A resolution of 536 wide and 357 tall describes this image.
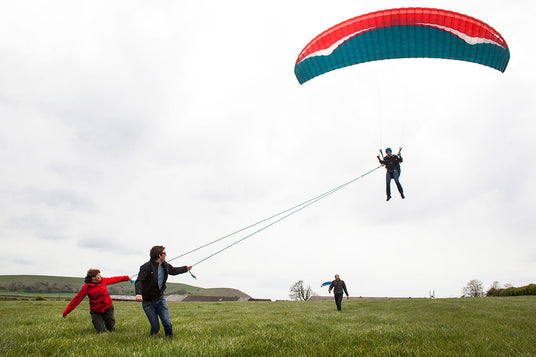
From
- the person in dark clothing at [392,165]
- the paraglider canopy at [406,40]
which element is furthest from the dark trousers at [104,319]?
the paraglider canopy at [406,40]

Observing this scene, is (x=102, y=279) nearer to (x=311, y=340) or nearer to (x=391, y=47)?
(x=311, y=340)

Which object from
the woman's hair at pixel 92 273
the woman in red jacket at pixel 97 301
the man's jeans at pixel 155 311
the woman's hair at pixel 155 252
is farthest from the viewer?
the woman's hair at pixel 92 273

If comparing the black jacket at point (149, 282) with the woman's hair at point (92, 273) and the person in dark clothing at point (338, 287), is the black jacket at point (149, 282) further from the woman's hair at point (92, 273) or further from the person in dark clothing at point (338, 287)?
the person in dark clothing at point (338, 287)

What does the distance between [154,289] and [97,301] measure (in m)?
1.94

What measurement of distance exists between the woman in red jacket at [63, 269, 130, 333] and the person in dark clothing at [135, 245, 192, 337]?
1585 mm

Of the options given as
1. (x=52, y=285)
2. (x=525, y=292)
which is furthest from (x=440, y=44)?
(x=52, y=285)

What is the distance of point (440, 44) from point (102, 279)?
14.8 meters

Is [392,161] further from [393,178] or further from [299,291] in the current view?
[299,291]

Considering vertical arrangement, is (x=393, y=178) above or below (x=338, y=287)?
above

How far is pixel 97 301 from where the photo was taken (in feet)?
26.0

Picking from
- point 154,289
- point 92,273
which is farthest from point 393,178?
point 92,273

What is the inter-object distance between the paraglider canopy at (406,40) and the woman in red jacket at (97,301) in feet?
39.8

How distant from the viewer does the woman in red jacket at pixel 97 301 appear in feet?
25.9

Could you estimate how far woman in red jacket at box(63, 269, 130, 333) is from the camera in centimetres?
789
